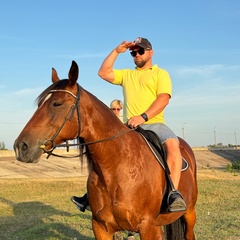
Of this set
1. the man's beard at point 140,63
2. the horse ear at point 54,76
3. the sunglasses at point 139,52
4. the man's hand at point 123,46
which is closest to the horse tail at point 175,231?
the man's beard at point 140,63

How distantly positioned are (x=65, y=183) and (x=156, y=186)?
17.7 m

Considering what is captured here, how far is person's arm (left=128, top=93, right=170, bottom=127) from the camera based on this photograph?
15.8ft

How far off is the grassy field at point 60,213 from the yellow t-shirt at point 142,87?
414 centimetres

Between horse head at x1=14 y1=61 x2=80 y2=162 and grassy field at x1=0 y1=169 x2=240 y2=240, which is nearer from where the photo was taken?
horse head at x1=14 y1=61 x2=80 y2=162

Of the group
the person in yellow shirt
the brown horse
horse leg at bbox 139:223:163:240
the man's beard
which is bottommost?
horse leg at bbox 139:223:163:240

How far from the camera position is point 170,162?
5078 mm

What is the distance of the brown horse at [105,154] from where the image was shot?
12.8ft

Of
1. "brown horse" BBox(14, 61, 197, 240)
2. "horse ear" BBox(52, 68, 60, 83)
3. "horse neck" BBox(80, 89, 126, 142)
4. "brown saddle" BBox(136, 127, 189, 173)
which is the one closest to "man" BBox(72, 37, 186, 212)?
"brown saddle" BBox(136, 127, 189, 173)

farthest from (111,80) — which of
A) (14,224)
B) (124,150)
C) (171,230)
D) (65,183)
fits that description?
(65,183)

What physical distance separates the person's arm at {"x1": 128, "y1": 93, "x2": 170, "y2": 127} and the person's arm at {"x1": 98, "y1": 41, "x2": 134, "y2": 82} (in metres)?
0.75

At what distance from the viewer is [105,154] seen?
14.4 ft

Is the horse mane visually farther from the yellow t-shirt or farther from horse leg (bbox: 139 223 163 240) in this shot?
horse leg (bbox: 139 223 163 240)

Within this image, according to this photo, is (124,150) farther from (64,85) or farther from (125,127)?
(64,85)

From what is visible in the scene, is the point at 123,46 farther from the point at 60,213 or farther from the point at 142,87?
the point at 60,213
